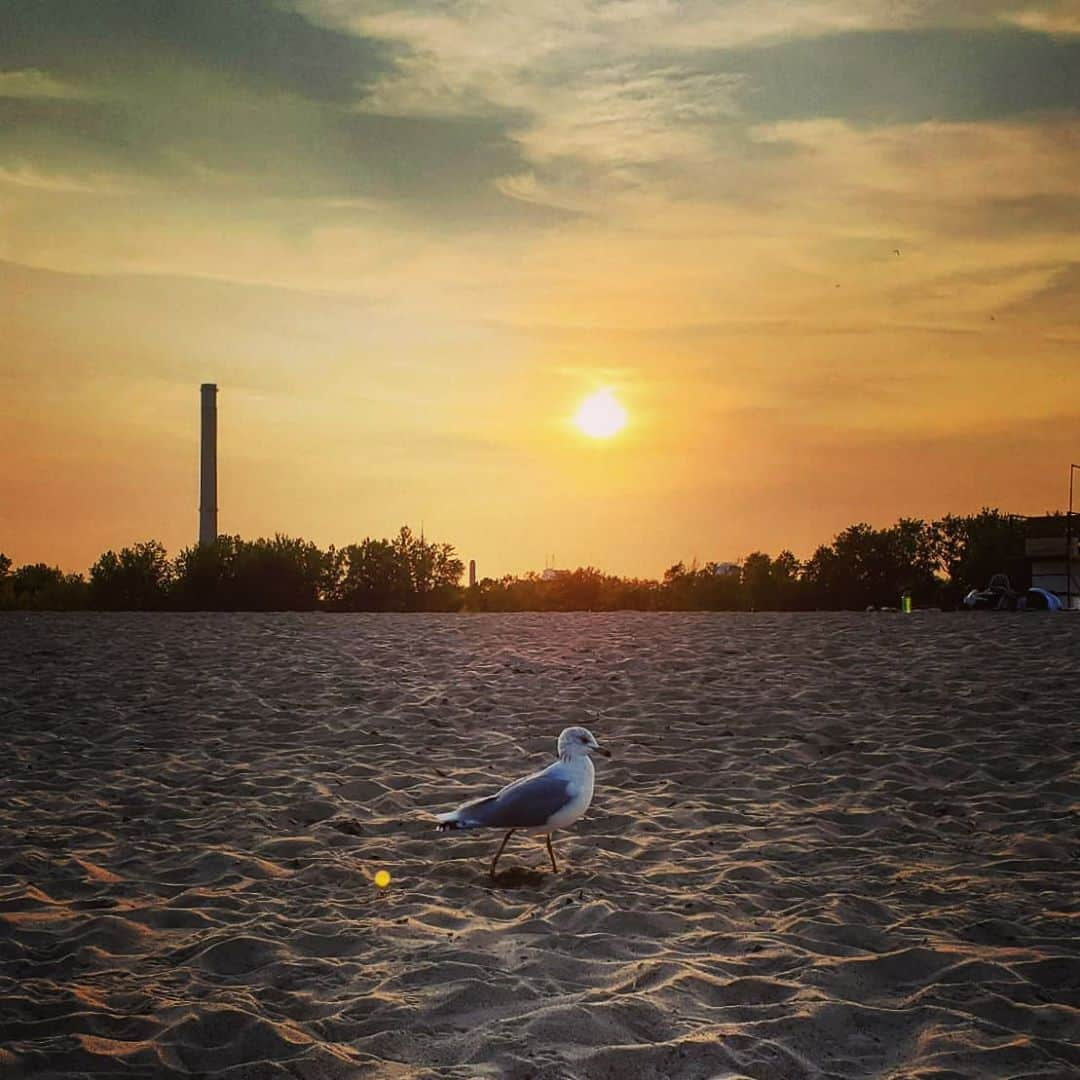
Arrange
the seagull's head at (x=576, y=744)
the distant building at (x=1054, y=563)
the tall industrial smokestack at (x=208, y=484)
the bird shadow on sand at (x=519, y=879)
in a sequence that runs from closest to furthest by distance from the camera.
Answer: the bird shadow on sand at (x=519, y=879), the seagull's head at (x=576, y=744), the distant building at (x=1054, y=563), the tall industrial smokestack at (x=208, y=484)

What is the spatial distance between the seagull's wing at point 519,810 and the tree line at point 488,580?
27.5m

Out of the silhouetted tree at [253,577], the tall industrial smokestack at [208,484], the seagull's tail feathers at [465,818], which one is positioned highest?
the tall industrial smokestack at [208,484]

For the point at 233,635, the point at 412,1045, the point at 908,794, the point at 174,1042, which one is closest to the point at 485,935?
the point at 412,1045

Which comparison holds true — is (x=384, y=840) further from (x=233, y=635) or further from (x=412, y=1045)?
(x=233, y=635)

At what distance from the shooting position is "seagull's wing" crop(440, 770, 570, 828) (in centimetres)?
745

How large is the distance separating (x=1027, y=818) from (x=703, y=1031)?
472 centimetres

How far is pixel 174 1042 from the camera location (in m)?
5.15

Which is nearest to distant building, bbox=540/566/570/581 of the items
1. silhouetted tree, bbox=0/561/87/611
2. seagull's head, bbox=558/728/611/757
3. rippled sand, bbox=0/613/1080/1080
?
silhouetted tree, bbox=0/561/87/611

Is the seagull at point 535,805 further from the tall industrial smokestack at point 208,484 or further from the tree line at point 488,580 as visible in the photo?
the tall industrial smokestack at point 208,484

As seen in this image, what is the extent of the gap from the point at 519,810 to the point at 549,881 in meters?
0.48

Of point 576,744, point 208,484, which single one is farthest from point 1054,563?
point 576,744

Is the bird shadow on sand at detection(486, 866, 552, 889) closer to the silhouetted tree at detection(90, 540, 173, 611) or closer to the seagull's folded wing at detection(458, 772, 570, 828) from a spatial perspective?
the seagull's folded wing at detection(458, 772, 570, 828)

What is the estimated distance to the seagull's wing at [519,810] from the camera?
A: 7453 mm

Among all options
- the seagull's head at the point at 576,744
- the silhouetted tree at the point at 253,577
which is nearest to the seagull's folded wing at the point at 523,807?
the seagull's head at the point at 576,744
